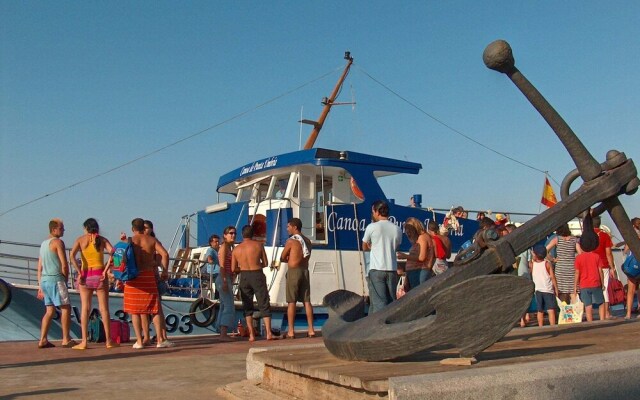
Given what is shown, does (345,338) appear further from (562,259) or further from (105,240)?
(562,259)

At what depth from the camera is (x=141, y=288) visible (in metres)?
8.41

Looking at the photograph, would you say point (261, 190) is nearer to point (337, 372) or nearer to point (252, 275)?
point (252, 275)

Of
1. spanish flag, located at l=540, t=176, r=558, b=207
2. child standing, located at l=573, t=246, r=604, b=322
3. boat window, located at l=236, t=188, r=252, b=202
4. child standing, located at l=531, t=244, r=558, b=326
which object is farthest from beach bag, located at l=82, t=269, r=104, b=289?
spanish flag, located at l=540, t=176, r=558, b=207

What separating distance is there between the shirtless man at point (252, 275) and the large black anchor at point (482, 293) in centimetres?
459

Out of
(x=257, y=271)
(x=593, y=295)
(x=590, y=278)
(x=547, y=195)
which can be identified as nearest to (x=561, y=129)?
(x=590, y=278)

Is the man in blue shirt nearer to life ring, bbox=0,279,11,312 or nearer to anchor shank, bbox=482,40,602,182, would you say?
anchor shank, bbox=482,40,602,182

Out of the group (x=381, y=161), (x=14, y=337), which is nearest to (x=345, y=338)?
(x=14, y=337)

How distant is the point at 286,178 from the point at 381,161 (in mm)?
1939

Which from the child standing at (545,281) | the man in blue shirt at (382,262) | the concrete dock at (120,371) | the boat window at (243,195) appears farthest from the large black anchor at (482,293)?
the boat window at (243,195)

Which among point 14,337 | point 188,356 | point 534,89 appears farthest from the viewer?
point 14,337

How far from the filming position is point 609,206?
468 centimetres

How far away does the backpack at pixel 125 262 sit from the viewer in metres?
8.23

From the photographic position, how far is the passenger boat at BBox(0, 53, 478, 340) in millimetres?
12352

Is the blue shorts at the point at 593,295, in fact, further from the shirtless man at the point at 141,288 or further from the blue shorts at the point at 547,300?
the shirtless man at the point at 141,288
